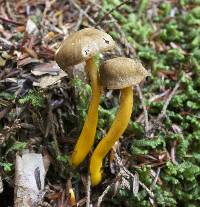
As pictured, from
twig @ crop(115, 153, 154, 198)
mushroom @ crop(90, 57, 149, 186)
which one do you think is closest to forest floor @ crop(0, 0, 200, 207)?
twig @ crop(115, 153, 154, 198)

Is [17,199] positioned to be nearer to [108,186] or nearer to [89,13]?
[108,186]

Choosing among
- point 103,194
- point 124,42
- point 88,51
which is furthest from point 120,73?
point 124,42

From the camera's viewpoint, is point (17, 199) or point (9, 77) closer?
point (17, 199)

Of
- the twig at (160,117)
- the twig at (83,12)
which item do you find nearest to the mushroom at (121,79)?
the twig at (160,117)

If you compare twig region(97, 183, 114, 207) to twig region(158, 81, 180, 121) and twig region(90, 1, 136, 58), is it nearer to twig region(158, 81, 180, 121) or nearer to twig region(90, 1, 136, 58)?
twig region(158, 81, 180, 121)

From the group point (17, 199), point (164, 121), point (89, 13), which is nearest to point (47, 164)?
point (17, 199)

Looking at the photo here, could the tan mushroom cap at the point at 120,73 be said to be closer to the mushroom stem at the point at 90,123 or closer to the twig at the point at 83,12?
the mushroom stem at the point at 90,123

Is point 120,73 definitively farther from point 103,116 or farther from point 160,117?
point 160,117
